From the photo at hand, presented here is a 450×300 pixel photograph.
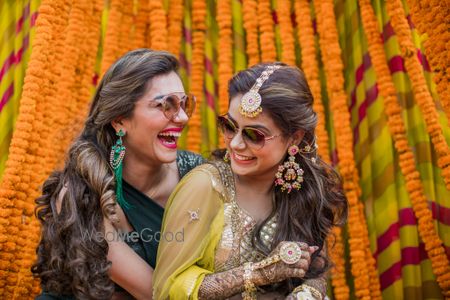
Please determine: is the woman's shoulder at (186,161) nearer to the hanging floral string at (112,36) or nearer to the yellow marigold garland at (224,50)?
the yellow marigold garland at (224,50)

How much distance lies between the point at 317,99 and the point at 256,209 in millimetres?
1149

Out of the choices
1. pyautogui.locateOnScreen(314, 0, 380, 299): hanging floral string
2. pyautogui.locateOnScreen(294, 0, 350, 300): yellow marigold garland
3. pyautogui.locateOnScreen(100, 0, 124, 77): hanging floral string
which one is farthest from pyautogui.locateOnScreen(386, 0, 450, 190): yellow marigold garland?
pyautogui.locateOnScreen(100, 0, 124, 77): hanging floral string

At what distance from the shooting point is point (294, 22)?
3.73 metres

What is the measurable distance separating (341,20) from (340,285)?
1434 mm

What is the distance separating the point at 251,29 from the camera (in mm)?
3678

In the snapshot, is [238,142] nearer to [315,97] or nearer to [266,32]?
[315,97]

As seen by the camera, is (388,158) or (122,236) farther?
(388,158)

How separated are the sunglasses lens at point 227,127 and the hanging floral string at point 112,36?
1289 millimetres

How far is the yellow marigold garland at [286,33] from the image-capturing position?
140 inches

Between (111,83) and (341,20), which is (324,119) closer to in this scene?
(341,20)

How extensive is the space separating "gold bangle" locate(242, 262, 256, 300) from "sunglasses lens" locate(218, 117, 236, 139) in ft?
1.55

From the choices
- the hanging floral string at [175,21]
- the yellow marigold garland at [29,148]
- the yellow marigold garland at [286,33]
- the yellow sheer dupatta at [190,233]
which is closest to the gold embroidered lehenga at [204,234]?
the yellow sheer dupatta at [190,233]

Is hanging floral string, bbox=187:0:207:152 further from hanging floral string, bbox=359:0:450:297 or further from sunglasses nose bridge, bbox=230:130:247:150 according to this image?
sunglasses nose bridge, bbox=230:130:247:150

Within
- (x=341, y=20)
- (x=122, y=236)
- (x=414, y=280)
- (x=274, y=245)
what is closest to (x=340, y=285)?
(x=414, y=280)
